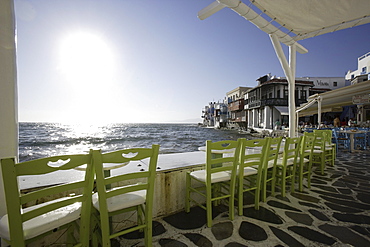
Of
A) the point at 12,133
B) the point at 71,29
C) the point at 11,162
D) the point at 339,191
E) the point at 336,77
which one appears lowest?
the point at 339,191

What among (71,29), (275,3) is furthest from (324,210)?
(71,29)

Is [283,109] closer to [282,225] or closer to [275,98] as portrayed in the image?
[275,98]

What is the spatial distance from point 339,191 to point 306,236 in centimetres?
169

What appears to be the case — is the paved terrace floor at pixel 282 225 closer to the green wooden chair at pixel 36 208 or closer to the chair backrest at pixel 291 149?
the chair backrest at pixel 291 149

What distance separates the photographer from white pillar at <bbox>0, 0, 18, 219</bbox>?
127 cm

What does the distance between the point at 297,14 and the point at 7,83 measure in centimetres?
340

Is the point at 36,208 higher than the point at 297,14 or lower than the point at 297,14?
lower

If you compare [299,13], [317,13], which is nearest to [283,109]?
[317,13]

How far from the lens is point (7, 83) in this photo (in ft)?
4.25

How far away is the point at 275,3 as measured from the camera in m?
2.30

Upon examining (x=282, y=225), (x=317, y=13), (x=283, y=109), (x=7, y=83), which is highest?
(x=317, y=13)

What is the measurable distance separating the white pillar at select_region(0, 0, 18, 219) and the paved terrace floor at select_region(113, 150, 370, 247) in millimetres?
1191

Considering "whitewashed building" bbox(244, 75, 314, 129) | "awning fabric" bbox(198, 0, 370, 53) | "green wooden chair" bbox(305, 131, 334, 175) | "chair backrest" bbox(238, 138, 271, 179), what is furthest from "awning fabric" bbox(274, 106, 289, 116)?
"chair backrest" bbox(238, 138, 271, 179)

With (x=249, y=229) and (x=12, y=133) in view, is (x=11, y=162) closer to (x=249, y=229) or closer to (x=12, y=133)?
(x=12, y=133)
